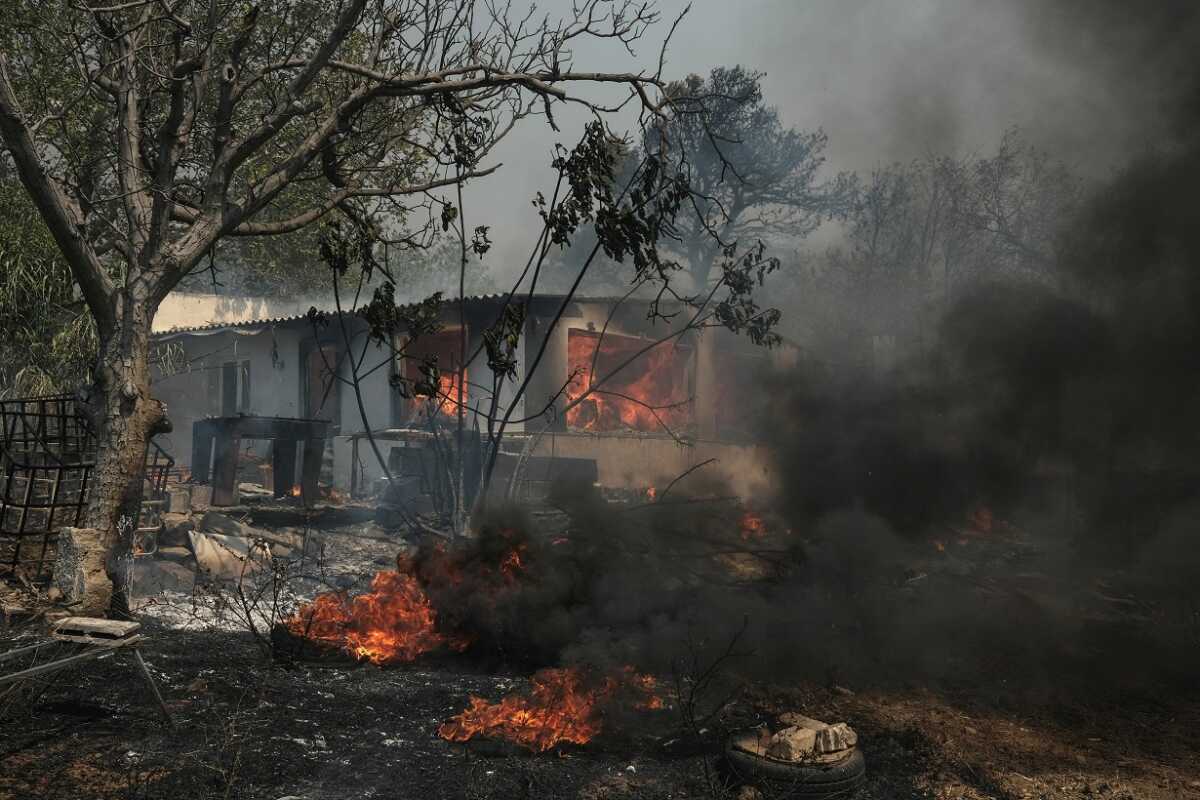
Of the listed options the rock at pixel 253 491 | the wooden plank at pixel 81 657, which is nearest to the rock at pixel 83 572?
the wooden plank at pixel 81 657

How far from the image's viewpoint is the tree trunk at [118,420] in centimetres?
770

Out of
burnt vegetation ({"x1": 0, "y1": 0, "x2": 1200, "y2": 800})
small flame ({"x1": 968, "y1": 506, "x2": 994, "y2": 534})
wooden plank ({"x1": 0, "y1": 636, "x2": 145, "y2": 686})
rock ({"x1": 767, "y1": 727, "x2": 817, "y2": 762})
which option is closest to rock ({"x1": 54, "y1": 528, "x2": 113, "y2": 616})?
burnt vegetation ({"x1": 0, "y1": 0, "x2": 1200, "y2": 800})

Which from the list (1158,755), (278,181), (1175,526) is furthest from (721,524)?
(278,181)

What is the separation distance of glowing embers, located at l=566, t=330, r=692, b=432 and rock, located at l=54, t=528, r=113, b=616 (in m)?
13.1

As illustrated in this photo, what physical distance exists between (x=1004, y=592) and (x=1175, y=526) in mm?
3205

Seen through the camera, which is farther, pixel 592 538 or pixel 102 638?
pixel 592 538

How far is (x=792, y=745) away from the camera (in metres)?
5.29

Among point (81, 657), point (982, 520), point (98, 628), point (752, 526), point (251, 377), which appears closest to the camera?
point (81, 657)

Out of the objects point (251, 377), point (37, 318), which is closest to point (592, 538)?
point (37, 318)

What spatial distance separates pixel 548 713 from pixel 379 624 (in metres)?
2.83

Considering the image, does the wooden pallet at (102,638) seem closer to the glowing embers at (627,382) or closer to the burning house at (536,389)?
the burning house at (536,389)

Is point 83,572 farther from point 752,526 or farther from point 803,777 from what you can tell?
point 752,526

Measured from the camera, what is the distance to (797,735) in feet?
17.5

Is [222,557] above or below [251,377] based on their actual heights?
below
